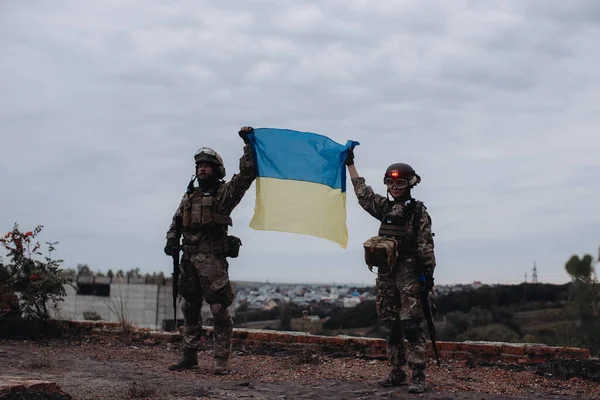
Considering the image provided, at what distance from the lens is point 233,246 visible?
279 inches

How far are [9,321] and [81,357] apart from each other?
2.38 m

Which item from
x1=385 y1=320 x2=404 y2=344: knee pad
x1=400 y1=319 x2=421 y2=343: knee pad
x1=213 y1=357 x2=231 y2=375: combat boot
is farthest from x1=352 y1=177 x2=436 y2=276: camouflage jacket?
x1=213 y1=357 x2=231 y2=375: combat boot

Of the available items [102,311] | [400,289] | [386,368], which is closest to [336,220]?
[400,289]

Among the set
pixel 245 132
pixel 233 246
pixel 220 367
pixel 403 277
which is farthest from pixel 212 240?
pixel 403 277

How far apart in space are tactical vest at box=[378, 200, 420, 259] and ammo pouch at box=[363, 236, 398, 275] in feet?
0.28

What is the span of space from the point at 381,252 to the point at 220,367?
2.29 metres

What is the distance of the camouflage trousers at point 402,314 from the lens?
20.0ft

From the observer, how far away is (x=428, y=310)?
616cm

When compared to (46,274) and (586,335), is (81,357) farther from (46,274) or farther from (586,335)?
(586,335)

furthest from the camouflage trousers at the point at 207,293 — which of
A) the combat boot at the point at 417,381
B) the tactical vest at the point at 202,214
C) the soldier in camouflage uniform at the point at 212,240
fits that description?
the combat boot at the point at 417,381

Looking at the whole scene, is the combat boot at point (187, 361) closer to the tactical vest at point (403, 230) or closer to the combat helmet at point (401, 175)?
the tactical vest at point (403, 230)

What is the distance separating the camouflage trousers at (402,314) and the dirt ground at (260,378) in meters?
0.34

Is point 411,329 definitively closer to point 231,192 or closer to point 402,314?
point 402,314

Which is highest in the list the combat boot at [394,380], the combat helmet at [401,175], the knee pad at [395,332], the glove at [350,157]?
the glove at [350,157]
